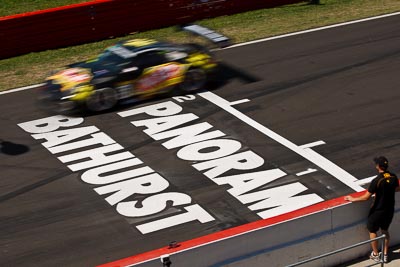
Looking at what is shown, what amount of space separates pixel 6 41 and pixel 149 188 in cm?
1021

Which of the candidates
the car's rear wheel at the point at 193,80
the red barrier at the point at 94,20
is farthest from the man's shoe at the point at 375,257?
the red barrier at the point at 94,20

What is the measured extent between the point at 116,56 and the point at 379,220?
922cm

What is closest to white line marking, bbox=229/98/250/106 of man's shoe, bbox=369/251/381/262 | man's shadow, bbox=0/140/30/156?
man's shadow, bbox=0/140/30/156

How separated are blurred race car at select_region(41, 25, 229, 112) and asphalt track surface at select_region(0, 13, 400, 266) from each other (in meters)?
0.43

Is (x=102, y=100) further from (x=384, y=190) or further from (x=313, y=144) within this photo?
(x=384, y=190)

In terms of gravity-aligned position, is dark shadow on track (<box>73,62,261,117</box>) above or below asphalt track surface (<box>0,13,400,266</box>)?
above

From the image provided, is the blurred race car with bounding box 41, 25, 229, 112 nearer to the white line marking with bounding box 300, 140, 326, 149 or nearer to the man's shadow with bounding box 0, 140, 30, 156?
the man's shadow with bounding box 0, 140, 30, 156

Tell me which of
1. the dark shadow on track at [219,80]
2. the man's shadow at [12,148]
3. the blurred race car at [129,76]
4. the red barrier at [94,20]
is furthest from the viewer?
the red barrier at [94,20]

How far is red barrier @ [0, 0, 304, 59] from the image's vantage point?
25391 millimetres

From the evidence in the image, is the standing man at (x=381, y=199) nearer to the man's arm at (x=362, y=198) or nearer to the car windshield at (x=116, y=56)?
the man's arm at (x=362, y=198)

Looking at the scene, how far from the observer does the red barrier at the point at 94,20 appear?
83.3ft

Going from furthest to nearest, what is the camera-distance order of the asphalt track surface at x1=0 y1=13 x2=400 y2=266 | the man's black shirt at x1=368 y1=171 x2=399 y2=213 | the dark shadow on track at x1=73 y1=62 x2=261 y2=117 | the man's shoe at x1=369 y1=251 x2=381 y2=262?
the dark shadow on track at x1=73 y1=62 x2=261 y2=117 → the asphalt track surface at x1=0 y1=13 x2=400 y2=266 → the man's shoe at x1=369 y1=251 x2=381 y2=262 → the man's black shirt at x1=368 y1=171 x2=399 y2=213

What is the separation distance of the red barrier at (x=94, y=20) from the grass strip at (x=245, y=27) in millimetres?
248

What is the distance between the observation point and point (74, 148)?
62.5 feet
